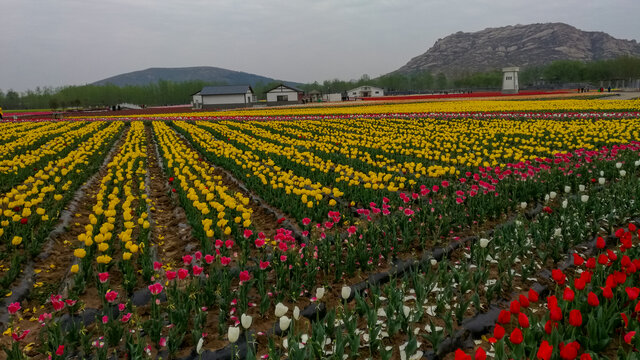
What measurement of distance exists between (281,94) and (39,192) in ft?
253

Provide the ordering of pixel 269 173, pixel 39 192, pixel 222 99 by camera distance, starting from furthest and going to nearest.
Answer: pixel 222 99, pixel 39 192, pixel 269 173

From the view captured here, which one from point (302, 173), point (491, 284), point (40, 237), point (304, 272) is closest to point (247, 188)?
point (302, 173)

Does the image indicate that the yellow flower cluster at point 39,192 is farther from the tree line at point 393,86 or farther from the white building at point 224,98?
the tree line at point 393,86

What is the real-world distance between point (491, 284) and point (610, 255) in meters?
1.21

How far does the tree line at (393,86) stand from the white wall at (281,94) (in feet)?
109

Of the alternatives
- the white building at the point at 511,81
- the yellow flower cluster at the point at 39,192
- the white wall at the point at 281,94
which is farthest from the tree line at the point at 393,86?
the yellow flower cluster at the point at 39,192

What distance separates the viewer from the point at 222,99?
74.5 m

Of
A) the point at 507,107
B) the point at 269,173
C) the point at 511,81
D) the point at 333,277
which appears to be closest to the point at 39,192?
the point at 269,173

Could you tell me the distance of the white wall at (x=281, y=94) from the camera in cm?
8431

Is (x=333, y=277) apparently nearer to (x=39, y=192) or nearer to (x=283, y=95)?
(x=39, y=192)

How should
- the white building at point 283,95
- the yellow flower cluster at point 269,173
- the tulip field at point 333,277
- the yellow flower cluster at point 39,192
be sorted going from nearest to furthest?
1. the tulip field at point 333,277
2. the yellow flower cluster at point 39,192
3. the yellow flower cluster at point 269,173
4. the white building at point 283,95

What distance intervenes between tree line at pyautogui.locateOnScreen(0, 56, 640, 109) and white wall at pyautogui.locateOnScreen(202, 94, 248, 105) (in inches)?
1468

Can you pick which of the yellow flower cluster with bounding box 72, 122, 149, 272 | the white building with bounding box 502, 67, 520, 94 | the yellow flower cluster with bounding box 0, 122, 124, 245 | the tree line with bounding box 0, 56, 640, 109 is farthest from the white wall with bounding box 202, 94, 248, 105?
the yellow flower cluster with bounding box 72, 122, 149, 272

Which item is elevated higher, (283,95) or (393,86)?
(393,86)
